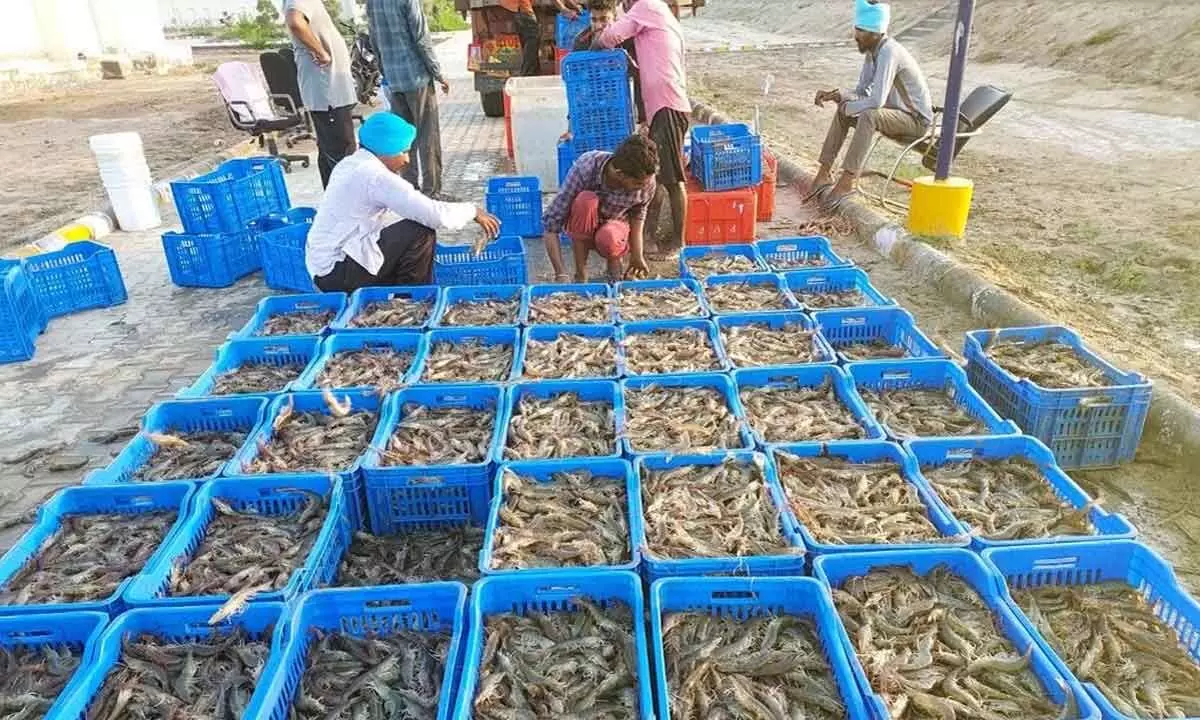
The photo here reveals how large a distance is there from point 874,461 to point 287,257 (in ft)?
18.4

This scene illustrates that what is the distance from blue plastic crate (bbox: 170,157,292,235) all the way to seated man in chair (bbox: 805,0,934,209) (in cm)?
607

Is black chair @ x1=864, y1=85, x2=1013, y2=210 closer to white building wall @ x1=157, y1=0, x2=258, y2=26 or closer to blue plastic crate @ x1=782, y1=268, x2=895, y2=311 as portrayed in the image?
blue plastic crate @ x1=782, y1=268, x2=895, y2=311

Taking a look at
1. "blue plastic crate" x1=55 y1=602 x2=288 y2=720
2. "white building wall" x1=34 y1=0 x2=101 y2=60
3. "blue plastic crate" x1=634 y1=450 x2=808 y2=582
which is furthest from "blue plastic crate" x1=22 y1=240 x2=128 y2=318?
"white building wall" x1=34 y1=0 x2=101 y2=60

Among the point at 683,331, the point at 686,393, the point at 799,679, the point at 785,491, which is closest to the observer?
the point at 799,679

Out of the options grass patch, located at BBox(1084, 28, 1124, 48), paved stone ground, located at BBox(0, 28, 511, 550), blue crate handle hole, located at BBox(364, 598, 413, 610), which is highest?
grass patch, located at BBox(1084, 28, 1124, 48)

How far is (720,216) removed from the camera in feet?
26.3

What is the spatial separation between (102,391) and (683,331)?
4.26m

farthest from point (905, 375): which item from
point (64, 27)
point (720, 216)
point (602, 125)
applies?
point (64, 27)

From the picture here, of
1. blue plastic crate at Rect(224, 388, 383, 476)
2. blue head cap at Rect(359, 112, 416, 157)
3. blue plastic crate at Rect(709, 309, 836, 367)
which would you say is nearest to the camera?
blue plastic crate at Rect(224, 388, 383, 476)

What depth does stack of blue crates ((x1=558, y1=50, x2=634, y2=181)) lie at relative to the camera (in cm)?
778

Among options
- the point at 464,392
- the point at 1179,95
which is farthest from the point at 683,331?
the point at 1179,95

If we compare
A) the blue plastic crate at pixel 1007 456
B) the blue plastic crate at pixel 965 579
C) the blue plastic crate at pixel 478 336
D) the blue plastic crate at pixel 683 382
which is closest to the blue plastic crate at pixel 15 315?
the blue plastic crate at pixel 478 336

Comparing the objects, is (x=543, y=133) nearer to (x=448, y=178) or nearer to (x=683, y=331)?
(x=448, y=178)

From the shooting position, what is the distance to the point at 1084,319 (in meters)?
6.16
